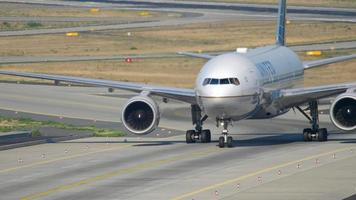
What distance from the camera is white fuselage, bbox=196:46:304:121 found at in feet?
171

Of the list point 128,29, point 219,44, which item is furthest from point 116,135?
point 128,29

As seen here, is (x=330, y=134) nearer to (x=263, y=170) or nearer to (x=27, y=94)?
(x=263, y=170)

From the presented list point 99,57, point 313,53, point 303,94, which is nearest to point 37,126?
point 303,94

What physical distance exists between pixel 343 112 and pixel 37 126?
61.7 feet

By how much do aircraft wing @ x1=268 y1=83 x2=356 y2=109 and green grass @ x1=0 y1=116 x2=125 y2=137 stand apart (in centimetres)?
952

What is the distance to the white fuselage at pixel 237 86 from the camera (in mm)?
51969

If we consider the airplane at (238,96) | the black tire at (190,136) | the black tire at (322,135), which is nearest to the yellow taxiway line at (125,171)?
the airplane at (238,96)

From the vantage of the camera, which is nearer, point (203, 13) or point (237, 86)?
point (237, 86)

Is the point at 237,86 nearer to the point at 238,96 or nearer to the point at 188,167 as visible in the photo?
the point at 238,96

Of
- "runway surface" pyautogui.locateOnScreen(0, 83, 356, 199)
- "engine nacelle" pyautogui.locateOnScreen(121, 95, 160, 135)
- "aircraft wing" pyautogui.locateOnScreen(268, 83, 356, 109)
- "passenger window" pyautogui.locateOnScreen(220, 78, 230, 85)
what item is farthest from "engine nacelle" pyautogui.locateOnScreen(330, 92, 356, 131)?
"engine nacelle" pyautogui.locateOnScreen(121, 95, 160, 135)

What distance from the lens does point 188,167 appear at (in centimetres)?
4825

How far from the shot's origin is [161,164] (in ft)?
163

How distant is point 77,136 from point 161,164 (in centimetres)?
1247

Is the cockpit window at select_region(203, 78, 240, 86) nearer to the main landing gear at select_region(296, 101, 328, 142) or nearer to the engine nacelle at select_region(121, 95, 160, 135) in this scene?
the engine nacelle at select_region(121, 95, 160, 135)
